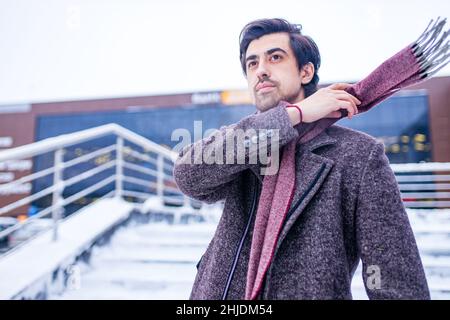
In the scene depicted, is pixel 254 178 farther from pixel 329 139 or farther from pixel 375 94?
pixel 375 94

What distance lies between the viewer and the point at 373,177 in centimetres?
50

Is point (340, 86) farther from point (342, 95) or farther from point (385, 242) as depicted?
point (385, 242)

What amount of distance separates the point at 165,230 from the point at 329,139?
1426 mm

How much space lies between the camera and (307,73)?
66 cm

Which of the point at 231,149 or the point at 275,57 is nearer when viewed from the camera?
the point at 231,149

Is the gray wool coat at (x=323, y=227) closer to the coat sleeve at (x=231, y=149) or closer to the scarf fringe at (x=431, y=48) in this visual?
the coat sleeve at (x=231, y=149)

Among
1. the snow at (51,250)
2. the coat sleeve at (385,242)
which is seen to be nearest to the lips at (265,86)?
the coat sleeve at (385,242)

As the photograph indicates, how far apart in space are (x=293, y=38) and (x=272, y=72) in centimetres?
9

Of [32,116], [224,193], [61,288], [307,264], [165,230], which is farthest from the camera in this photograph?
[32,116]

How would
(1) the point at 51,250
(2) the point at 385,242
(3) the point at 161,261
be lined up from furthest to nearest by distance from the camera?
(3) the point at 161,261 < (1) the point at 51,250 < (2) the point at 385,242

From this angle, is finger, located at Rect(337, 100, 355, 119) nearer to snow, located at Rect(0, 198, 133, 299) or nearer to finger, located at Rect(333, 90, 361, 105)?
finger, located at Rect(333, 90, 361, 105)

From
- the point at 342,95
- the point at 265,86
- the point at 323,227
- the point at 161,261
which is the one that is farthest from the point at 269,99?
the point at 161,261

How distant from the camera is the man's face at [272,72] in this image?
2.03 ft
